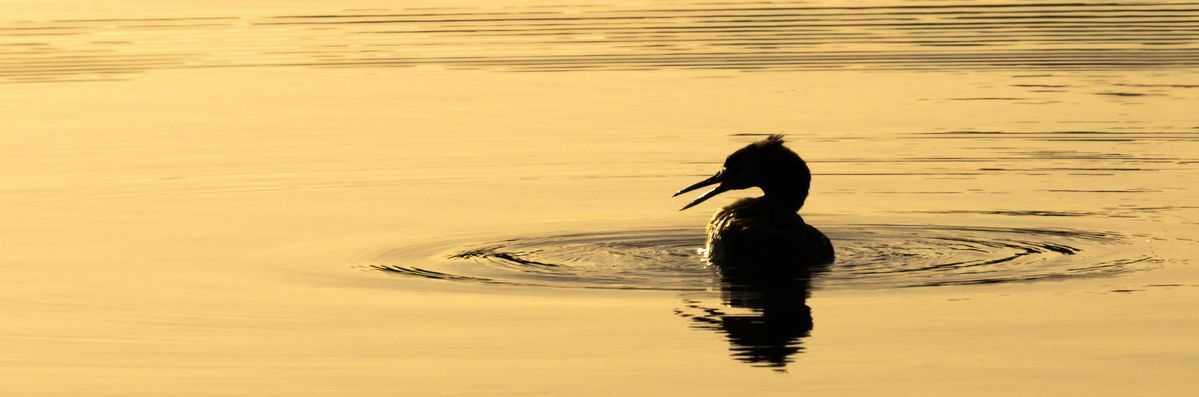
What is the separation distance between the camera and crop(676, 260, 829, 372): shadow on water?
11953 mm

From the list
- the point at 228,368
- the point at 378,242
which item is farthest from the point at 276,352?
the point at 378,242

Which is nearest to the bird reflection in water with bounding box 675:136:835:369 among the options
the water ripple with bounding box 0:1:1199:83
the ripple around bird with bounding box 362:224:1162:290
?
the ripple around bird with bounding box 362:224:1162:290

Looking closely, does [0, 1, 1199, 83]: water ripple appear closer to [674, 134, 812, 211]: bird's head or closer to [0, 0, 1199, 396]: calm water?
[0, 0, 1199, 396]: calm water

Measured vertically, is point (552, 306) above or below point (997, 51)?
below

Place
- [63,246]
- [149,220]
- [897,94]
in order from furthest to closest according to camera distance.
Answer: [897,94] < [149,220] < [63,246]

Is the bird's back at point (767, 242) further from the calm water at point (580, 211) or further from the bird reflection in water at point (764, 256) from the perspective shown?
the calm water at point (580, 211)

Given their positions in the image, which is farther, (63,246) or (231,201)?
(231,201)

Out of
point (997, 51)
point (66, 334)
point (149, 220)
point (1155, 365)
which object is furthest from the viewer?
point (997, 51)

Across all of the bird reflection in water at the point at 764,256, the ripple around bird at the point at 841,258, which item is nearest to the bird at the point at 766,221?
the bird reflection in water at the point at 764,256

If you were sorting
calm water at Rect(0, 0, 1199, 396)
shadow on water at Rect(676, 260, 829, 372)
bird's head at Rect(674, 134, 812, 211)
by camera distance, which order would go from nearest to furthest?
calm water at Rect(0, 0, 1199, 396) → shadow on water at Rect(676, 260, 829, 372) → bird's head at Rect(674, 134, 812, 211)

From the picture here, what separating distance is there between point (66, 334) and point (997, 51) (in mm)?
16994

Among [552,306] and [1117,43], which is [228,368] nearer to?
[552,306]

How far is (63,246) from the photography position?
15.5 m

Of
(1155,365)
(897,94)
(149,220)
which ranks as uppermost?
(897,94)
